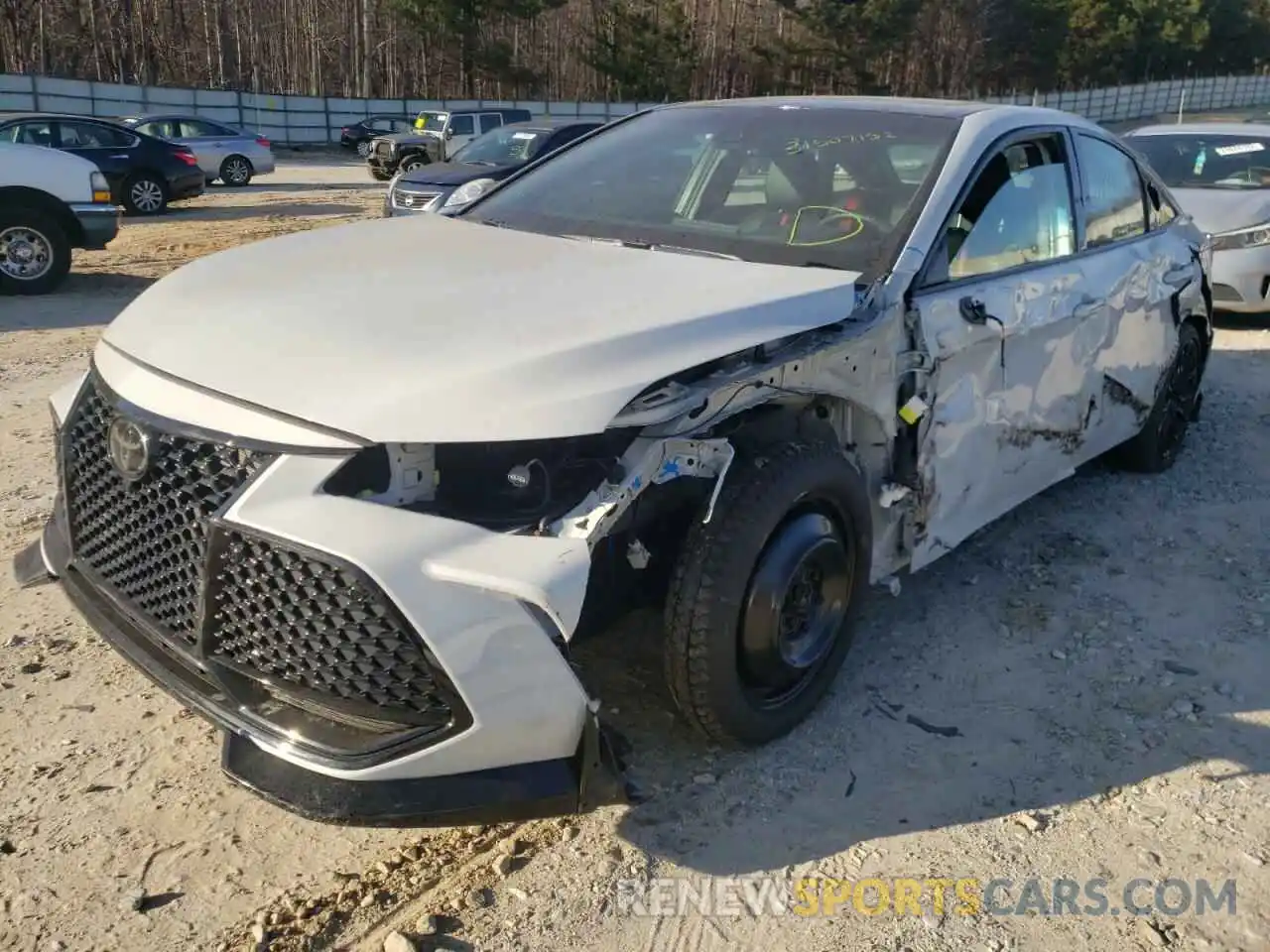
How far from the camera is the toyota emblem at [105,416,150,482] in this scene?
97.7 inches

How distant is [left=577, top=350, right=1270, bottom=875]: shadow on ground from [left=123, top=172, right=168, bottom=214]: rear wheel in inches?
589

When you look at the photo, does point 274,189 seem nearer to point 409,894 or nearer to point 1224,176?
point 1224,176

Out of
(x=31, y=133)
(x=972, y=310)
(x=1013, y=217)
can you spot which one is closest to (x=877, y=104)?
(x=1013, y=217)

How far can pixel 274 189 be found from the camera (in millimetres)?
20719

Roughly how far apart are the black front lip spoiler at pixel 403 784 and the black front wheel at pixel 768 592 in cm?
35

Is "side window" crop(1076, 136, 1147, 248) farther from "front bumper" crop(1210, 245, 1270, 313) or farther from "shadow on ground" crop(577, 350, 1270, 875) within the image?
"front bumper" crop(1210, 245, 1270, 313)

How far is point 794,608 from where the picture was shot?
3.07 metres

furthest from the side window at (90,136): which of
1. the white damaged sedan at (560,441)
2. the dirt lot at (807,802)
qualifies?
the white damaged sedan at (560,441)

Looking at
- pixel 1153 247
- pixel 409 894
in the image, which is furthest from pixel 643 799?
pixel 1153 247

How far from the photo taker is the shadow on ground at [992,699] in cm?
290

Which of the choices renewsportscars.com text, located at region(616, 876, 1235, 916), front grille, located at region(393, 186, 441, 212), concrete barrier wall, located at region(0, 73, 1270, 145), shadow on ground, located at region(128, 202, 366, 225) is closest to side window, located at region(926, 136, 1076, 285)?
renewsportscars.com text, located at region(616, 876, 1235, 916)

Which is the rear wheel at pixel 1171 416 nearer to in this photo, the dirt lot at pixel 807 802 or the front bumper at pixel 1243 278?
the dirt lot at pixel 807 802

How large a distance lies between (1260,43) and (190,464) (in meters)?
75.2

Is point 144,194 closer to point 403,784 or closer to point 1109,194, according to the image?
point 1109,194
